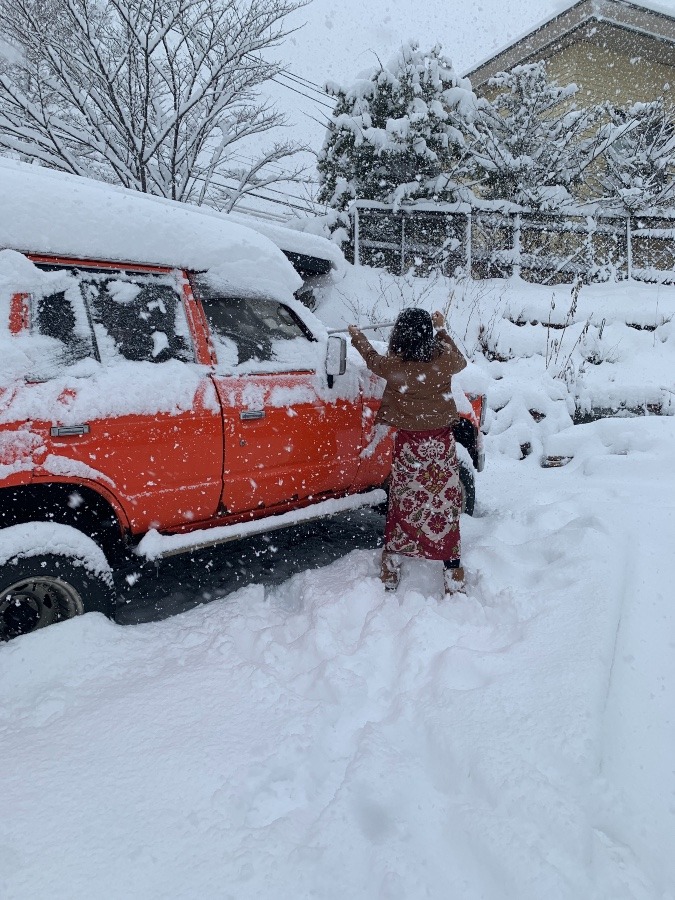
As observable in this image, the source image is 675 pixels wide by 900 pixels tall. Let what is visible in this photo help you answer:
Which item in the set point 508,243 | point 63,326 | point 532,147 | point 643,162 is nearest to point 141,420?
point 63,326

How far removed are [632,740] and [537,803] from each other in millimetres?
486

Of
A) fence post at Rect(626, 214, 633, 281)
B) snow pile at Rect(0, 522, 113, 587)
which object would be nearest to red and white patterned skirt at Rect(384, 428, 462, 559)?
snow pile at Rect(0, 522, 113, 587)

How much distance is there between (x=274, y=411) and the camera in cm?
327

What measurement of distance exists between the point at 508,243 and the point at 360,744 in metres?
11.4

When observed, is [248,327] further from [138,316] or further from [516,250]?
[516,250]

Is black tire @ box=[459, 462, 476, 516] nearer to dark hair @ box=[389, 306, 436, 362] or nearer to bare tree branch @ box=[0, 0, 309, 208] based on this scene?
dark hair @ box=[389, 306, 436, 362]

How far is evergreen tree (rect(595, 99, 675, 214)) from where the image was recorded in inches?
505

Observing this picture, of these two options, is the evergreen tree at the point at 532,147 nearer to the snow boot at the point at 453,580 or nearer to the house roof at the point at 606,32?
the house roof at the point at 606,32

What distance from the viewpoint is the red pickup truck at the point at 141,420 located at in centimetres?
247

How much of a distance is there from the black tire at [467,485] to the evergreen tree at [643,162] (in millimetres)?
11121

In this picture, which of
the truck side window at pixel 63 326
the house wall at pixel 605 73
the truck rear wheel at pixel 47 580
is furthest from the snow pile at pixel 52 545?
the house wall at pixel 605 73

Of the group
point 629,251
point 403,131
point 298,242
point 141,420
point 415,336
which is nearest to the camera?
point 141,420

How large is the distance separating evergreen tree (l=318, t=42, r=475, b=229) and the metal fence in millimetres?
612

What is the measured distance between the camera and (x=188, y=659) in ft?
8.77
